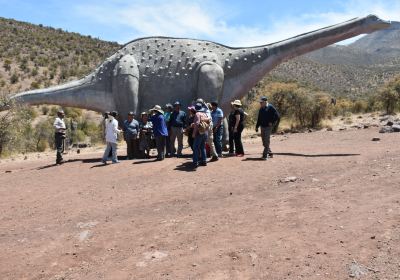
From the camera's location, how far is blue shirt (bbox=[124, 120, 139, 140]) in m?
10.5

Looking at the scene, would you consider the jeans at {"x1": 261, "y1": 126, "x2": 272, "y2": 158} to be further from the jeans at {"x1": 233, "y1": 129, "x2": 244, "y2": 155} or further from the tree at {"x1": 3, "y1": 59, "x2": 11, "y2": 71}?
the tree at {"x1": 3, "y1": 59, "x2": 11, "y2": 71}

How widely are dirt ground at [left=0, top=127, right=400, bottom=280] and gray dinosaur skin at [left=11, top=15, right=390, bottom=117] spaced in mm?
2339

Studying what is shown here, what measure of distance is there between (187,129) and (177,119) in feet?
3.02

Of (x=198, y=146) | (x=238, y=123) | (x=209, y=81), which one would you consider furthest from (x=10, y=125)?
(x=198, y=146)

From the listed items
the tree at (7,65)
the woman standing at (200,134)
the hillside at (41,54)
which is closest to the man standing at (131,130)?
the woman standing at (200,134)

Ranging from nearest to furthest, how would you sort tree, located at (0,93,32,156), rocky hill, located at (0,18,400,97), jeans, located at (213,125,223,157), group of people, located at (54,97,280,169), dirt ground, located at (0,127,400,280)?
dirt ground, located at (0,127,400,280)
group of people, located at (54,97,280,169)
jeans, located at (213,125,223,157)
tree, located at (0,93,32,156)
rocky hill, located at (0,18,400,97)

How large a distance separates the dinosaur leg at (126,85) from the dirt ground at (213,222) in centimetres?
219

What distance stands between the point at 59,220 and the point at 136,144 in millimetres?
4490

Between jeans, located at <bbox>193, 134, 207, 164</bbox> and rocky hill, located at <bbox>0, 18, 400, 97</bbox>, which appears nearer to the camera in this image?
jeans, located at <bbox>193, 134, 207, 164</bbox>

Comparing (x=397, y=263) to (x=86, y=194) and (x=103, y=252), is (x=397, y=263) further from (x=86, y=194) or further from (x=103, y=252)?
(x=86, y=194)

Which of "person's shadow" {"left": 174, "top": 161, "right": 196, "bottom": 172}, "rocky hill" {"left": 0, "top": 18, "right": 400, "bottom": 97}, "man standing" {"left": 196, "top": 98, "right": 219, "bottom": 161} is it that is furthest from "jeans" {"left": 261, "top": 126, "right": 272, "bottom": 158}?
"rocky hill" {"left": 0, "top": 18, "right": 400, "bottom": 97}

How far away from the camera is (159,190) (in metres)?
7.62

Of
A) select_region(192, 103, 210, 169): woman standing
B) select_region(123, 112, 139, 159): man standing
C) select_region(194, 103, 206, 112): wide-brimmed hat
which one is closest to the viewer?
select_region(192, 103, 210, 169): woman standing

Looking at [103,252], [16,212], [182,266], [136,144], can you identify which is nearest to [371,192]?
[182,266]
